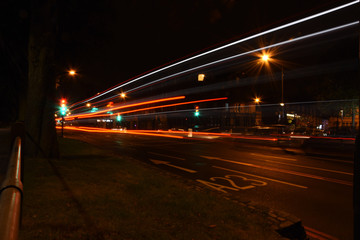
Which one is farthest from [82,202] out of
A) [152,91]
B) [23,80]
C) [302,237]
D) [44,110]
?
[152,91]

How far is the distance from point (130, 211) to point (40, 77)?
739 cm

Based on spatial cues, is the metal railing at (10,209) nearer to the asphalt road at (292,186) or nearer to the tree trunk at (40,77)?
the asphalt road at (292,186)

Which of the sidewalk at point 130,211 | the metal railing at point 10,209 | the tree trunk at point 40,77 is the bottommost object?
the sidewalk at point 130,211

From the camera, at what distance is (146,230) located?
12.5 ft

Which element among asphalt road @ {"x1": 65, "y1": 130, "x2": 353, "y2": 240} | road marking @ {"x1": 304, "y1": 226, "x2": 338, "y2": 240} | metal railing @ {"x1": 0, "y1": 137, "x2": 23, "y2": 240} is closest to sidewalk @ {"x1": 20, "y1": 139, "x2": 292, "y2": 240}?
road marking @ {"x1": 304, "y1": 226, "x2": 338, "y2": 240}

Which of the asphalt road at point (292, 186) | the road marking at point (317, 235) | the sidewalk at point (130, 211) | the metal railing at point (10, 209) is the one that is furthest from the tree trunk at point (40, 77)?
the road marking at point (317, 235)

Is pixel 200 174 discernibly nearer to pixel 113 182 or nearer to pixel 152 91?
pixel 113 182

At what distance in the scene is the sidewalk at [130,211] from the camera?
12.2 feet

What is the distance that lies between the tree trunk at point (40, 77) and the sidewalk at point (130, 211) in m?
2.77

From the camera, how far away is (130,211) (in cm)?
454

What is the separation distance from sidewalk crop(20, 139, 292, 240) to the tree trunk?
2.77m

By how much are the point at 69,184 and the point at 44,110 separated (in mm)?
4746

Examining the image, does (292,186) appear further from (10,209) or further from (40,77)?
(40,77)

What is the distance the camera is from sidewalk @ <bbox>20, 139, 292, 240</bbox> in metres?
3.72
